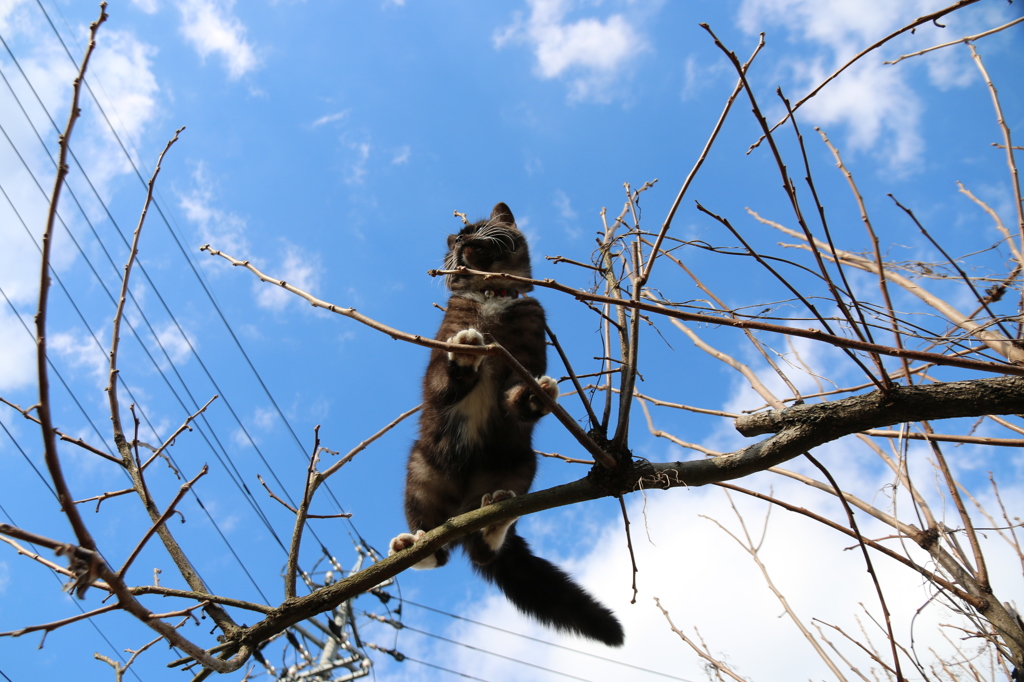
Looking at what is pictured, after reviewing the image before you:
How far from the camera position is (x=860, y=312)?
5.80 ft

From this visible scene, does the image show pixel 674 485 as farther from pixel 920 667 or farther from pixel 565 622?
pixel 565 622

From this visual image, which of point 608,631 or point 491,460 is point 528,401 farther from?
point 608,631

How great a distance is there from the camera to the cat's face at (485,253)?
4.43 m

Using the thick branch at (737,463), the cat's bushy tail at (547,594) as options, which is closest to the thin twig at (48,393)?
the thick branch at (737,463)

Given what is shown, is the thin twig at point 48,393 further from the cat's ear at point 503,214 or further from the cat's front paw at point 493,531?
the cat's ear at point 503,214

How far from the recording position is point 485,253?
176 inches

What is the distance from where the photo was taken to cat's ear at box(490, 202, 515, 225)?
16.8ft

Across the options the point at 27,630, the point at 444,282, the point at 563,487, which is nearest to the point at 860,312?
the point at 563,487

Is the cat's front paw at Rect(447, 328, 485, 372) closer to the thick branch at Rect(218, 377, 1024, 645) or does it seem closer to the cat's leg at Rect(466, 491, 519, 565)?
the cat's leg at Rect(466, 491, 519, 565)

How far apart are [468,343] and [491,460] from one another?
88cm

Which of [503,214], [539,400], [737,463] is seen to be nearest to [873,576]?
[737,463]

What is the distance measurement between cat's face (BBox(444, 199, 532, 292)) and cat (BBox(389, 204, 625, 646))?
0.33 metres

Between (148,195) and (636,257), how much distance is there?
1962 mm

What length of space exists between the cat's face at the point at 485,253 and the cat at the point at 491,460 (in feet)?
1.08
